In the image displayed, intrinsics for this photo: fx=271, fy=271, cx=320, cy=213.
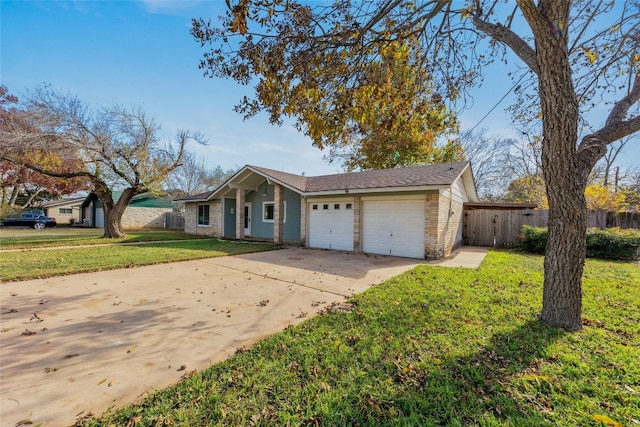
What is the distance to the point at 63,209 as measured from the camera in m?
31.8

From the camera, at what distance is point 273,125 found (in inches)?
217

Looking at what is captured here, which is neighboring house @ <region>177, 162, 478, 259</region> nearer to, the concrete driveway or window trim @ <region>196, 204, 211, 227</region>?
window trim @ <region>196, 204, 211, 227</region>

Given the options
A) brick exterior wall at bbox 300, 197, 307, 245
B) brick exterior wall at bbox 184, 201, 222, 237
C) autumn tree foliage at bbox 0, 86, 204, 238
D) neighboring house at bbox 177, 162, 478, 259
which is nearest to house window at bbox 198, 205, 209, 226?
brick exterior wall at bbox 184, 201, 222, 237

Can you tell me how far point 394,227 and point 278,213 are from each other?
6320 millimetres

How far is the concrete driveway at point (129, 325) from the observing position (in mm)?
2522

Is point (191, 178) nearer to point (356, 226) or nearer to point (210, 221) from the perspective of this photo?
point (210, 221)

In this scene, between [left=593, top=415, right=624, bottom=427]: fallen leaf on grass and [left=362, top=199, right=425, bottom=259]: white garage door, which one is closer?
[left=593, top=415, right=624, bottom=427]: fallen leaf on grass

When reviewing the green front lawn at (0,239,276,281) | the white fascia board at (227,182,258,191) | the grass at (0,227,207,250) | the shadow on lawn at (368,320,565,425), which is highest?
the white fascia board at (227,182,258,191)

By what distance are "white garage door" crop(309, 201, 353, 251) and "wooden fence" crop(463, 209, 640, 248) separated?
7.10m

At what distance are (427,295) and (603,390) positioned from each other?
9.37 ft

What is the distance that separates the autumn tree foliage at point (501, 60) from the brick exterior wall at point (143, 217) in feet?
84.0

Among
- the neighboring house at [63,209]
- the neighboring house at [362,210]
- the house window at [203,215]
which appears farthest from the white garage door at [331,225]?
the neighboring house at [63,209]

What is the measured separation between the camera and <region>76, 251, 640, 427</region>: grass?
2.23 meters

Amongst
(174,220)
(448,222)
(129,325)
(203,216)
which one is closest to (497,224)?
(448,222)
